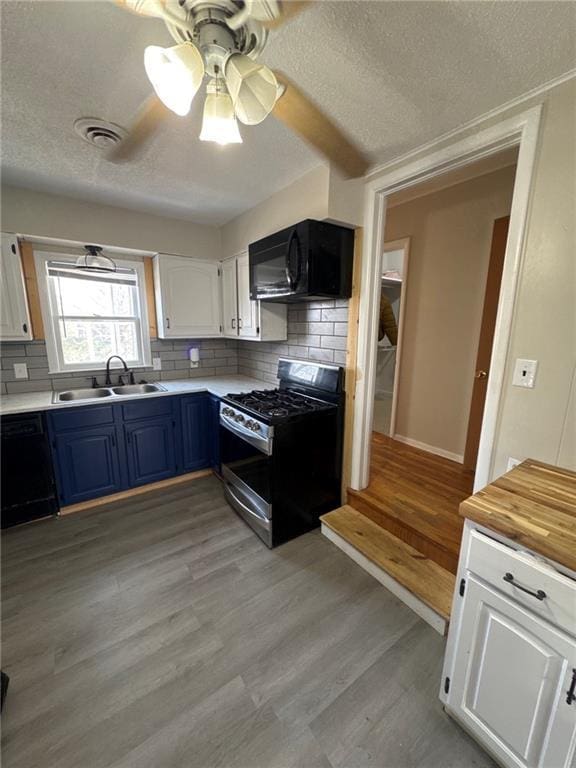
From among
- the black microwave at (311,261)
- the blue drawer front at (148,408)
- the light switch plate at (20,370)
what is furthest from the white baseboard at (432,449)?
the light switch plate at (20,370)

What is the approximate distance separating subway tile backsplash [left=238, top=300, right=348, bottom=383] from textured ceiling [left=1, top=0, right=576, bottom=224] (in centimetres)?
97

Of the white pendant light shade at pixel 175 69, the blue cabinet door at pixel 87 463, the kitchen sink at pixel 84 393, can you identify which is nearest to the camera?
the white pendant light shade at pixel 175 69

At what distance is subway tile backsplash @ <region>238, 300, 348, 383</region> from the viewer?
232 cm

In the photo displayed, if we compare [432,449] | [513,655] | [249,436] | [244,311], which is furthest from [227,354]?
[513,655]

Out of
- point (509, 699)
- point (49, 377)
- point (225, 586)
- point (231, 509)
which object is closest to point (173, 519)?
point (231, 509)

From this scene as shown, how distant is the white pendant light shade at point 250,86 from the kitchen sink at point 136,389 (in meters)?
2.31

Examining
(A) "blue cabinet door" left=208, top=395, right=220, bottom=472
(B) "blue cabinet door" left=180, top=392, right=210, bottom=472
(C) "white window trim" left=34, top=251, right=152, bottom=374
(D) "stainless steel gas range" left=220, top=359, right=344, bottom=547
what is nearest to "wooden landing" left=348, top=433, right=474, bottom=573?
(D) "stainless steel gas range" left=220, top=359, right=344, bottom=547

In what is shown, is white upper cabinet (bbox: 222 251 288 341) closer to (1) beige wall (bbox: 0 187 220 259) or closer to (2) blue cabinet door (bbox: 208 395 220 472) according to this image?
(1) beige wall (bbox: 0 187 220 259)

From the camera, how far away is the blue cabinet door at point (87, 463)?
93.4 inches

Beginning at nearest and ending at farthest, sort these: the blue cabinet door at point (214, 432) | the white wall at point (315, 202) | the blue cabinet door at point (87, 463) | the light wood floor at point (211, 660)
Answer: the light wood floor at point (211, 660)
the white wall at point (315, 202)
the blue cabinet door at point (87, 463)
the blue cabinet door at point (214, 432)

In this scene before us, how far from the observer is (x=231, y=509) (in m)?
2.57

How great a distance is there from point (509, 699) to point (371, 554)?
969mm

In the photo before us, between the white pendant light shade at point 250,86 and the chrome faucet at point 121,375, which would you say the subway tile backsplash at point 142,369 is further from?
the white pendant light shade at point 250,86

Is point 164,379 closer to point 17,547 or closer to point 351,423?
point 17,547
